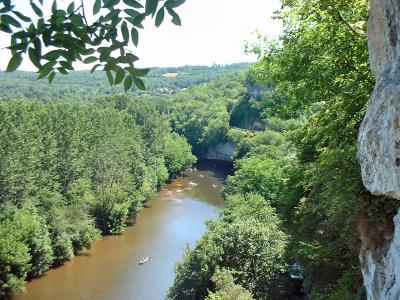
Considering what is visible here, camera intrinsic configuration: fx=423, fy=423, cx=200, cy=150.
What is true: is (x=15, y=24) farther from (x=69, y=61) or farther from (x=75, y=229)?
(x=75, y=229)

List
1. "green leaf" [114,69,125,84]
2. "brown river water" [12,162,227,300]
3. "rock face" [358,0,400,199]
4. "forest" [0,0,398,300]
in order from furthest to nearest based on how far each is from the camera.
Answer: "brown river water" [12,162,227,300] < "forest" [0,0,398,300] < "rock face" [358,0,400,199] < "green leaf" [114,69,125,84]

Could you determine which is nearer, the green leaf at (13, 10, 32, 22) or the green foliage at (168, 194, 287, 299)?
the green leaf at (13, 10, 32, 22)

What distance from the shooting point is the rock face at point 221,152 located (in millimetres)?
71438

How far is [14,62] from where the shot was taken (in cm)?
218

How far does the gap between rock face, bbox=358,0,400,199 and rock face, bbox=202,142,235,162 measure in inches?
2534

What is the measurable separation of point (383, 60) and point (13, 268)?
2382 cm

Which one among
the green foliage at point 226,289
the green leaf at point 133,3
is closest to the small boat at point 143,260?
the green foliage at point 226,289

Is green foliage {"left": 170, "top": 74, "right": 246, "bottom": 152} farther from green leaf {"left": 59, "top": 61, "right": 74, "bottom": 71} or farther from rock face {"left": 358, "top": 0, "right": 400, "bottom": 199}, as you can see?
green leaf {"left": 59, "top": 61, "right": 74, "bottom": 71}

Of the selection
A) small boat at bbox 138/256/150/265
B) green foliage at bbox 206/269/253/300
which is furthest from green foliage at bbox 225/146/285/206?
green foliage at bbox 206/269/253/300

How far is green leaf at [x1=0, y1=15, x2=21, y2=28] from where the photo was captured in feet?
7.13

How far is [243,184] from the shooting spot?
33.5m

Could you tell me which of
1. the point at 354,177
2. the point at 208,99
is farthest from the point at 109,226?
the point at 208,99

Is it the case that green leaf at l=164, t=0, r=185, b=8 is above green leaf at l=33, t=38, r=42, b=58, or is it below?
above

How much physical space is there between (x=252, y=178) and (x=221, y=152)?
3995 centimetres
